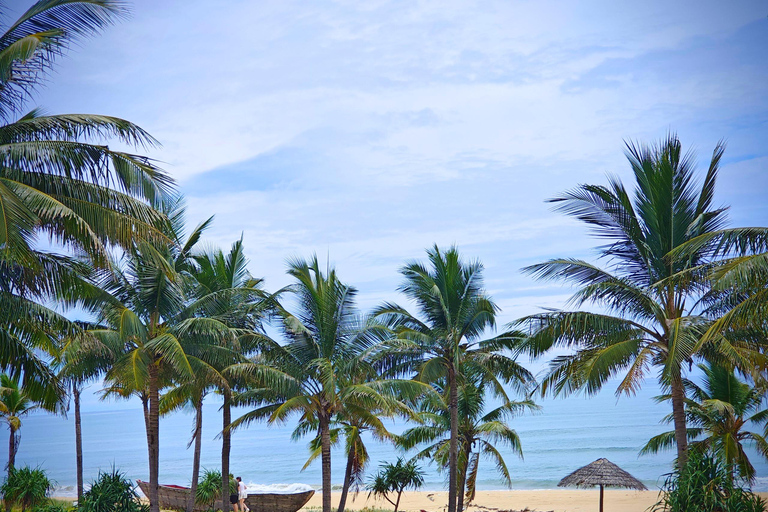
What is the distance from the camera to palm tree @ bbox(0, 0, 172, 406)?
900cm

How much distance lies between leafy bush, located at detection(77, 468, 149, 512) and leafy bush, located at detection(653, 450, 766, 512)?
9989 millimetres

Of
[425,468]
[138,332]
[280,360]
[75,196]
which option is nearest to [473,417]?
[280,360]

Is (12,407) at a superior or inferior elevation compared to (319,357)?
inferior

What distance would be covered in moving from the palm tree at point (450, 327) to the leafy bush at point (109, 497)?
6952 mm

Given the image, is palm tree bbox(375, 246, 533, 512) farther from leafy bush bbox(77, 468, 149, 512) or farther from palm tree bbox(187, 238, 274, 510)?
leafy bush bbox(77, 468, 149, 512)

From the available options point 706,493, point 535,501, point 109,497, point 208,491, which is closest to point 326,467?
point 109,497

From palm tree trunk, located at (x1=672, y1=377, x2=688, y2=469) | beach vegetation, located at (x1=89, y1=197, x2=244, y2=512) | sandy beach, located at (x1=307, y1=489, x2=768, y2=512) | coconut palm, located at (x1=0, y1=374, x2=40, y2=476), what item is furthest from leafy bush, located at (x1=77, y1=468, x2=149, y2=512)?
sandy beach, located at (x1=307, y1=489, x2=768, y2=512)

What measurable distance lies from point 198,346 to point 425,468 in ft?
146

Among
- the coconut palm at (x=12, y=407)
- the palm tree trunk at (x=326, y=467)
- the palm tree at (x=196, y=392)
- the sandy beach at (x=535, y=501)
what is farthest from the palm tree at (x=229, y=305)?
the sandy beach at (x=535, y=501)

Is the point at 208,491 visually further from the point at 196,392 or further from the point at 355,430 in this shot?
the point at 355,430

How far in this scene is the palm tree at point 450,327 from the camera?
17219mm

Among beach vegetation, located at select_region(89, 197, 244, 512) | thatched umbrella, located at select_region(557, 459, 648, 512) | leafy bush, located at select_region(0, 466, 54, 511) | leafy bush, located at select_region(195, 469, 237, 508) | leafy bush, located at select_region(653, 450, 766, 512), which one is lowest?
leafy bush, located at select_region(195, 469, 237, 508)

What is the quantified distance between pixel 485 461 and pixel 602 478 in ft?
144

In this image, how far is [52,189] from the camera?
9.62m
